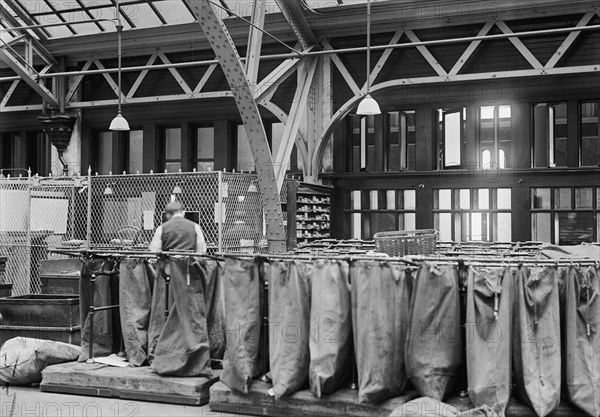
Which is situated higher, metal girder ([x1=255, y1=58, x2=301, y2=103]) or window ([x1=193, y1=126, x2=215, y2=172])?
metal girder ([x1=255, y1=58, x2=301, y2=103])

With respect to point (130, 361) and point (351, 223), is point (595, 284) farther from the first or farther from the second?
point (351, 223)

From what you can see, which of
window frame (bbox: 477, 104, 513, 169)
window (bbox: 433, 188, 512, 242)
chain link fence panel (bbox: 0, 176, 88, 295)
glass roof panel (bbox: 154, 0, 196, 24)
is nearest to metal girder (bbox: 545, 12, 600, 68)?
window frame (bbox: 477, 104, 513, 169)

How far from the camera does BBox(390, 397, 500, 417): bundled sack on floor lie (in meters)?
6.34

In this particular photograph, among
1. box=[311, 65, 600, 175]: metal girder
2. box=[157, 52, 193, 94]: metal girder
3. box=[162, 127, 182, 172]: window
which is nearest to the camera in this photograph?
box=[311, 65, 600, 175]: metal girder

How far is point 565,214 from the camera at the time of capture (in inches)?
606

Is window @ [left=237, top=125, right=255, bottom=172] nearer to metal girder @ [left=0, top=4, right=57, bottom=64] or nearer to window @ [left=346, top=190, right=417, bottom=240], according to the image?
window @ [left=346, top=190, right=417, bottom=240]

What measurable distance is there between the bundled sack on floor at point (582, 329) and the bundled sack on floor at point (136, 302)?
14.4ft

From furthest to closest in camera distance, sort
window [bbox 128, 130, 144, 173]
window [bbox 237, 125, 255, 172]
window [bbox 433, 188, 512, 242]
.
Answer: window [bbox 128, 130, 144, 173] → window [bbox 237, 125, 255, 172] → window [bbox 433, 188, 512, 242]

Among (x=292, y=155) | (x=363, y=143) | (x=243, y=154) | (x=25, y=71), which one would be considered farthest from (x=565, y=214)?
(x=25, y=71)

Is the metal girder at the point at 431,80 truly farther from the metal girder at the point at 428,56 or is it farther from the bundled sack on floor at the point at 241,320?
the bundled sack on floor at the point at 241,320

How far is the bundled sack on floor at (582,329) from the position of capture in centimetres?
656

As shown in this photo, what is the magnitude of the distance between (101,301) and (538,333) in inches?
192

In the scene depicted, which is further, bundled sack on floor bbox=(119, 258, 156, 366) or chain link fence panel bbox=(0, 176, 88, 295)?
chain link fence panel bbox=(0, 176, 88, 295)

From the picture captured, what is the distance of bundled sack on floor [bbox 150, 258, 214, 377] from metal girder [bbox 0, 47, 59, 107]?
12.3 m
